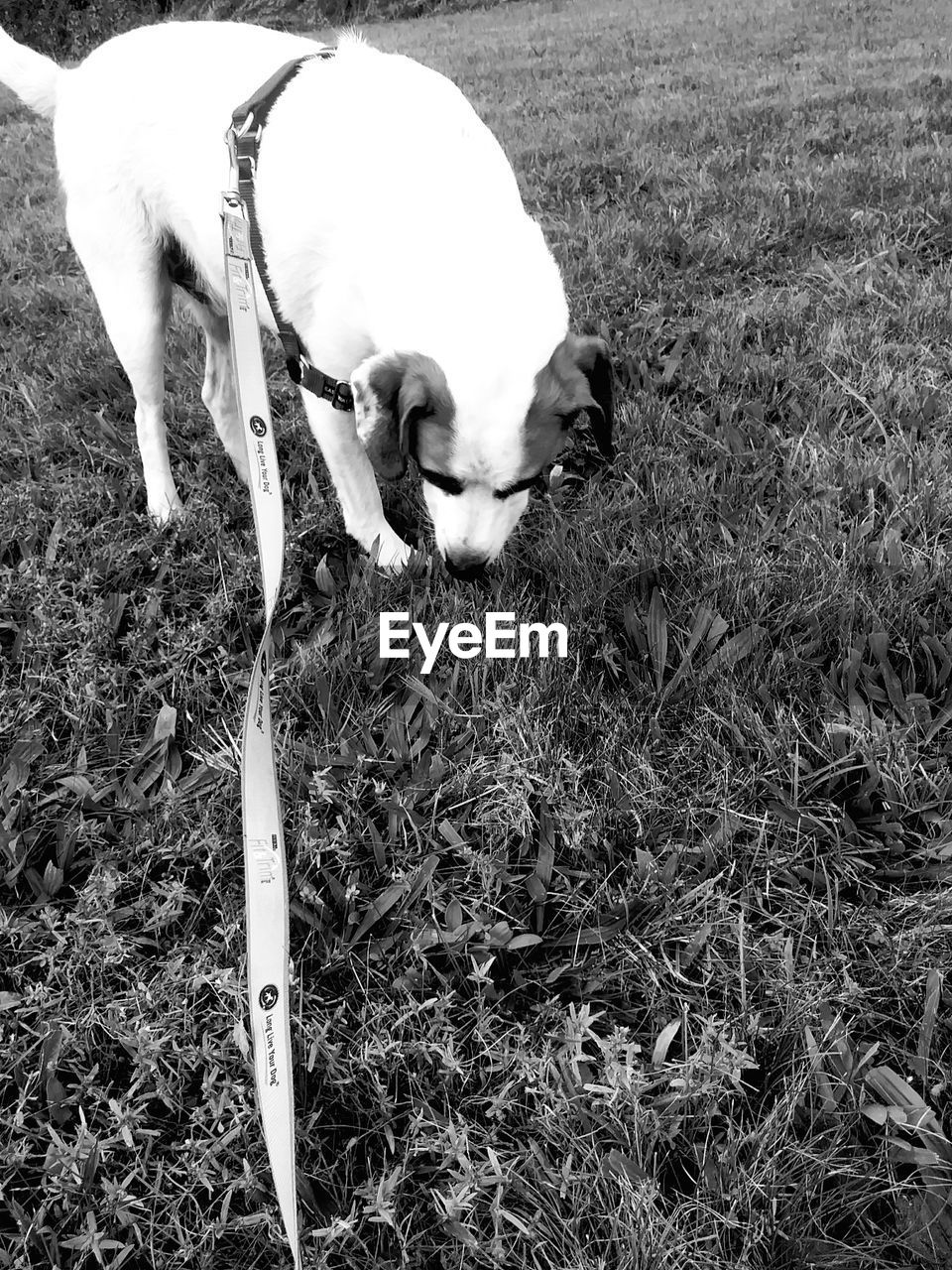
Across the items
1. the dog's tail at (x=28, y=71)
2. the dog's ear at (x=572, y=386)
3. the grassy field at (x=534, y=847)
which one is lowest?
the grassy field at (x=534, y=847)

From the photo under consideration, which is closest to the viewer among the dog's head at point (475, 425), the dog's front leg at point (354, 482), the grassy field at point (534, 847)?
the grassy field at point (534, 847)

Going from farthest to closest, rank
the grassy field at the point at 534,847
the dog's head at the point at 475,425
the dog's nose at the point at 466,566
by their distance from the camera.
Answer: the dog's nose at the point at 466,566 < the dog's head at the point at 475,425 < the grassy field at the point at 534,847

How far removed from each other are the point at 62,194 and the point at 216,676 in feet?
6.34

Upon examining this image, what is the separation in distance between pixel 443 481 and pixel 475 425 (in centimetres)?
23

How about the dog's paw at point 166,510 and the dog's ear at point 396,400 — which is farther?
the dog's paw at point 166,510

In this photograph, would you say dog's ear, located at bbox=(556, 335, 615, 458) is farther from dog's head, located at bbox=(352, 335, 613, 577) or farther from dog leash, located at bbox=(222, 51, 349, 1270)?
dog leash, located at bbox=(222, 51, 349, 1270)

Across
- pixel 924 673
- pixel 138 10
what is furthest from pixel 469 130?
pixel 138 10

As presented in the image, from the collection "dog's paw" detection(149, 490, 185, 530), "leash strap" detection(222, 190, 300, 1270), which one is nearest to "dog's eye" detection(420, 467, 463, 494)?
"leash strap" detection(222, 190, 300, 1270)

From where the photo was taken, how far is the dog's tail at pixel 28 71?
2.94m

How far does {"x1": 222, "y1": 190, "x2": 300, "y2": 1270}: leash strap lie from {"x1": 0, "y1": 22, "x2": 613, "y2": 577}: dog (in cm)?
31

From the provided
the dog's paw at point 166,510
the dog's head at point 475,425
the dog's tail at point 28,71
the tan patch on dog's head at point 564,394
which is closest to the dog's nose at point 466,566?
the dog's head at point 475,425

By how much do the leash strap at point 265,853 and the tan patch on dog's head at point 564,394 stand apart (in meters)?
0.66

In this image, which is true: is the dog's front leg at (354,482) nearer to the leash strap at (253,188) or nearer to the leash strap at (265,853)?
the leash strap at (253,188)

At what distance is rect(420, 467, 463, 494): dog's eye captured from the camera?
221cm
